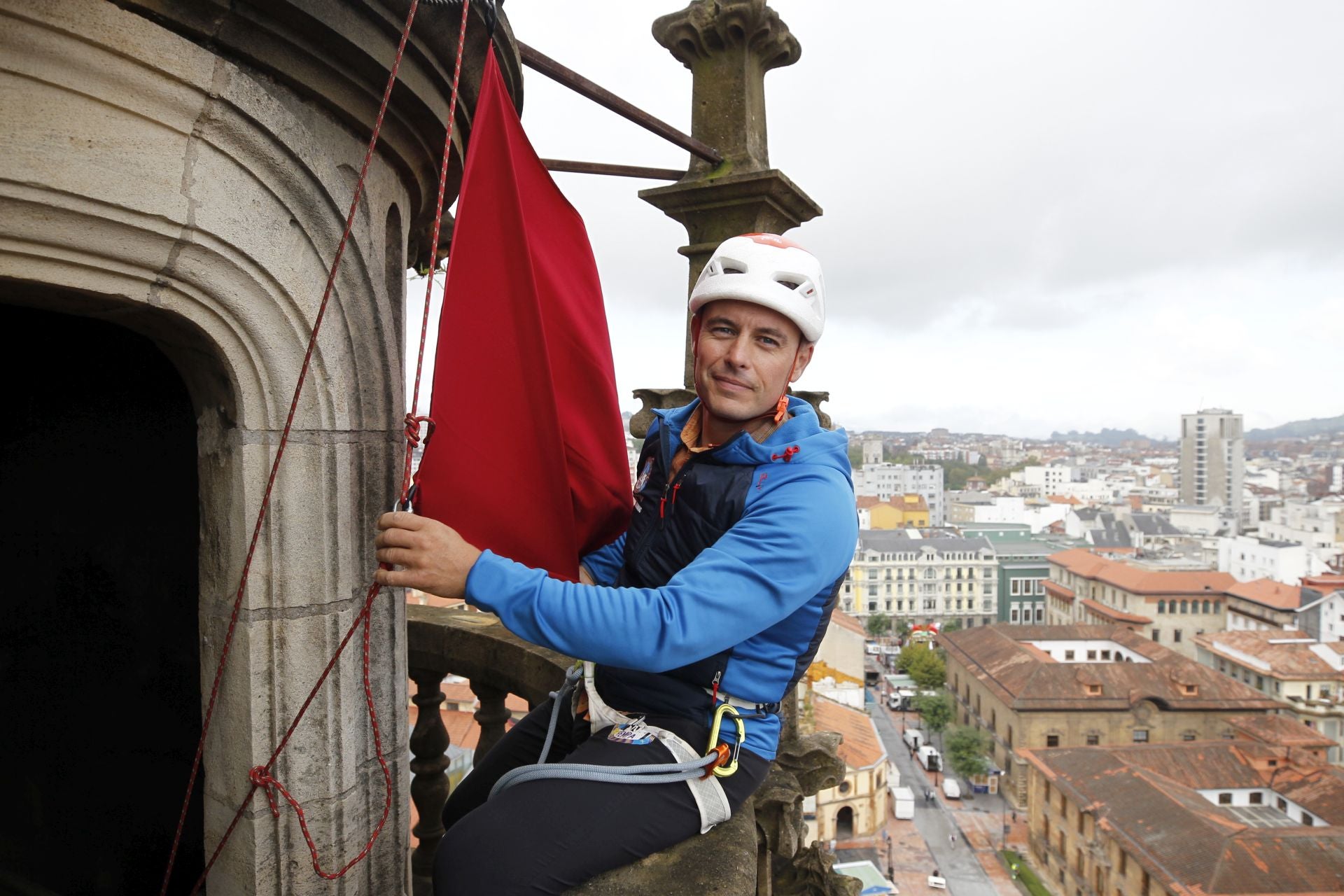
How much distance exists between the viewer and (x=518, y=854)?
1.94 meters

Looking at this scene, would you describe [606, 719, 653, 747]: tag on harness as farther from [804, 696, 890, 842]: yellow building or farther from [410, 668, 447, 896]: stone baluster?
[804, 696, 890, 842]: yellow building

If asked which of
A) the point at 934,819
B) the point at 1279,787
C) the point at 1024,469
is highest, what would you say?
the point at 1024,469

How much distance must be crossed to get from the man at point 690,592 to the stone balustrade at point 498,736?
119 centimetres

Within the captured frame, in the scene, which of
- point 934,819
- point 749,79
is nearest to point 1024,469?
point 934,819

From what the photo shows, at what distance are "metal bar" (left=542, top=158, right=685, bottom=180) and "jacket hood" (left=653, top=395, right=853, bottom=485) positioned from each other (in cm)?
170

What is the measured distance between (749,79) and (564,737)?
3.34m

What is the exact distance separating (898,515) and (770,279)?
99.3 meters

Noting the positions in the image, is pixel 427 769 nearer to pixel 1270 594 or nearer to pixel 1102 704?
pixel 1102 704

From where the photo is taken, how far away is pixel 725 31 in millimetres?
4547

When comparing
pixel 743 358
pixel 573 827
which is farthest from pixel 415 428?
pixel 573 827

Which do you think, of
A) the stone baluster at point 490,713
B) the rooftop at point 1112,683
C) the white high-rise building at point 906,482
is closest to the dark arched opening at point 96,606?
the stone baluster at point 490,713

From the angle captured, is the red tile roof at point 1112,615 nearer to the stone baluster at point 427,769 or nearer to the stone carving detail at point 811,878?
the stone carving detail at point 811,878

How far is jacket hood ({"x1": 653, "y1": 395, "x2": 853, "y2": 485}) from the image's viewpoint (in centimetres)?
214

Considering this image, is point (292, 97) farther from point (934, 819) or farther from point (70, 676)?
point (934, 819)
